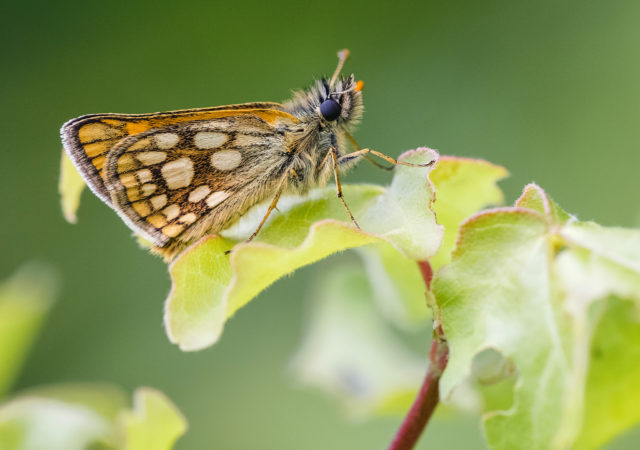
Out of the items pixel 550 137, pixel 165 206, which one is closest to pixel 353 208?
pixel 165 206

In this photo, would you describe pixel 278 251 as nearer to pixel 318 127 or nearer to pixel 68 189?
pixel 68 189

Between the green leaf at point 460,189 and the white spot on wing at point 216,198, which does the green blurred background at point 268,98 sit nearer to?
the white spot on wing at point 216,198

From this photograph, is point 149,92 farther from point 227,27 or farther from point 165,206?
point 165,206

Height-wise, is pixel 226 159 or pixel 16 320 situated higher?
pixel 226 159

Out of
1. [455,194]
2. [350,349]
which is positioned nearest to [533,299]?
[455,194]

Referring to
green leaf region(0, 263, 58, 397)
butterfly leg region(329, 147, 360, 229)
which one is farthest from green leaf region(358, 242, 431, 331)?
green leaf region(0, 263, 58, 397)

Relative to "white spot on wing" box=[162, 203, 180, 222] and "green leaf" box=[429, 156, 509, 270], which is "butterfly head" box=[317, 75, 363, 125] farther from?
"green leaf" box=[429, 156, 509, 270]
